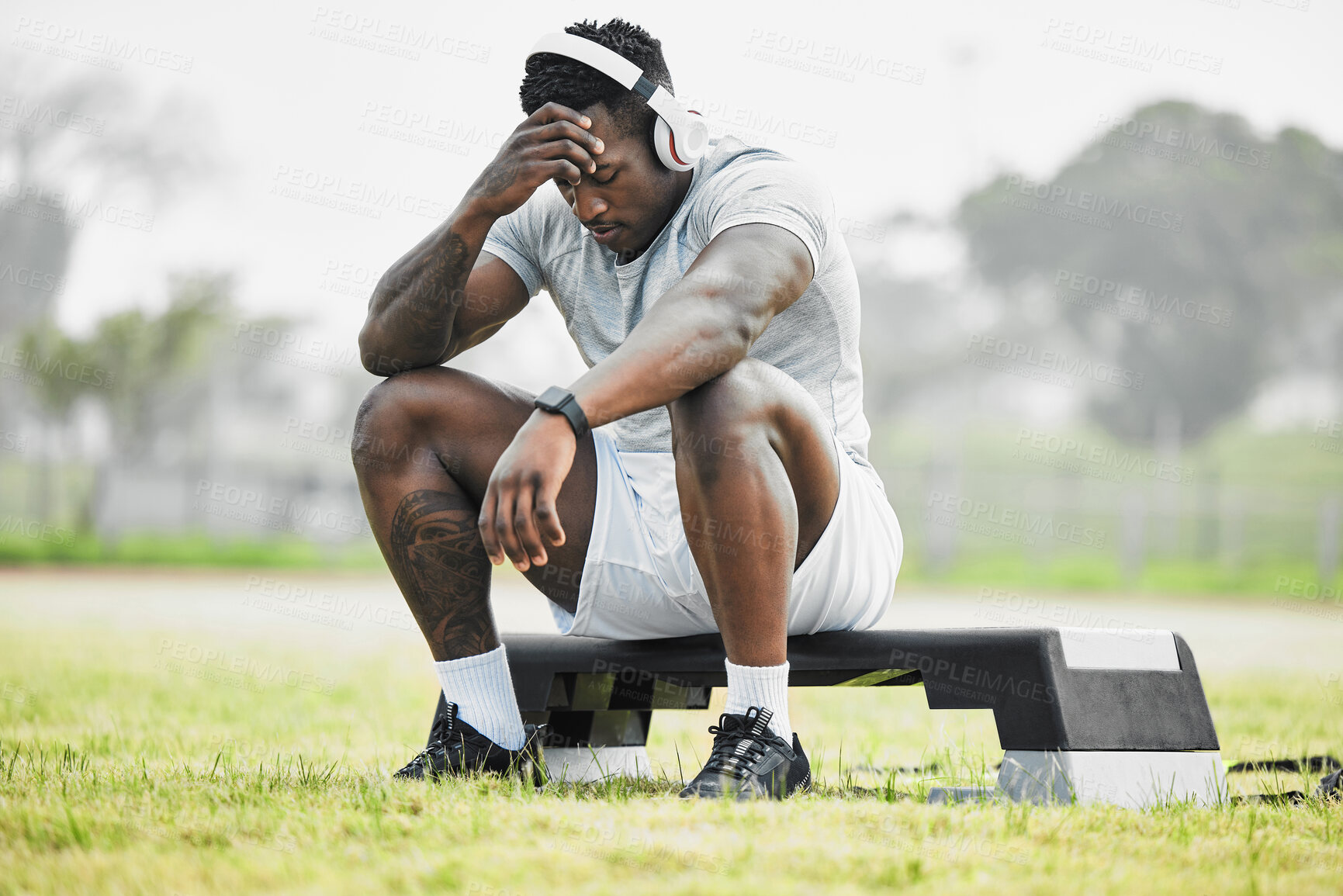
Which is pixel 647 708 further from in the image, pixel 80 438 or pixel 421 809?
pixel 80 438

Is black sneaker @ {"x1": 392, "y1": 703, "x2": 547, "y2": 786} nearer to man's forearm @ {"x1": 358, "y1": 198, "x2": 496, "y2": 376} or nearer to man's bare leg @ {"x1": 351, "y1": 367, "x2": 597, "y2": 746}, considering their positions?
man's bare leg @ {"x1": 351, "y1": 367, "x2": 597, "y2": 746}

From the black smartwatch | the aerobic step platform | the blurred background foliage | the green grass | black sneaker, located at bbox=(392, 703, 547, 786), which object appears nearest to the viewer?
the green grass

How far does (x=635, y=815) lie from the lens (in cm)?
157

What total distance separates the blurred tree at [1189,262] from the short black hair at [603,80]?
26.3m

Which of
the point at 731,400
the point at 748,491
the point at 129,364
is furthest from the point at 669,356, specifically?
the point at 129,364

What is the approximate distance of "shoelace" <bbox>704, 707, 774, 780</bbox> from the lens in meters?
1.76

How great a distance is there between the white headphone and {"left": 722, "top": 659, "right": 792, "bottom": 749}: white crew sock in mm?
1010

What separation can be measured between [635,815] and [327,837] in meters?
0.42

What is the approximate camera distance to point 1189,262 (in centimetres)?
2648

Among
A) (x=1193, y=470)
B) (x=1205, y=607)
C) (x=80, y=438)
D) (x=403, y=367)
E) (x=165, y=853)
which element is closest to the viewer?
(x=165, y=853)

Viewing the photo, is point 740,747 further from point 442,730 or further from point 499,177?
point 499,177

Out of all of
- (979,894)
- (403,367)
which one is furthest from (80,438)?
(979,894)

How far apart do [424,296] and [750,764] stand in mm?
1158

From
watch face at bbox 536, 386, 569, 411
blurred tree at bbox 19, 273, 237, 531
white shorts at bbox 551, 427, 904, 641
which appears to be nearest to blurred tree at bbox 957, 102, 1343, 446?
blurred tree at bbox 19, 273, 237, 531
